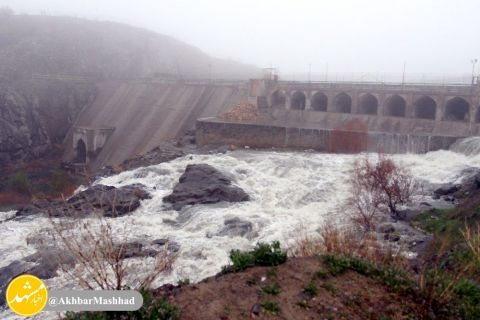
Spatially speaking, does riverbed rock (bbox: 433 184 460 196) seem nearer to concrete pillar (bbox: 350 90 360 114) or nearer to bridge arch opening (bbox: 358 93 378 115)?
concrete pillar (bbox: 350 90 360 114)

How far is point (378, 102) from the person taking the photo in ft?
89.0

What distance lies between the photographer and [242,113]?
2919 centimetres

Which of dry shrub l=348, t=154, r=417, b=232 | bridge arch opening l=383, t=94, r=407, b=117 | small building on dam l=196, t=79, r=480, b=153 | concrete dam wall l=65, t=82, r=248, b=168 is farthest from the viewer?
concrete dam wall l=65, t=82, r=248, b=168

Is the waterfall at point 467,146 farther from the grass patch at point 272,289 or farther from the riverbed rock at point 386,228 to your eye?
the grass patch at point 272,289

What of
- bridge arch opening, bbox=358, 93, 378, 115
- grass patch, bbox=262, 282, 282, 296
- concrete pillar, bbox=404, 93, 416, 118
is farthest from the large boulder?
bridge arch opening, bbox=358, 93, 378, 115

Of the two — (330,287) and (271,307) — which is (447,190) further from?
(271,307)

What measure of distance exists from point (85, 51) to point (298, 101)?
2895 centimetres

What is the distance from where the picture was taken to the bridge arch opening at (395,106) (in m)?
27.2

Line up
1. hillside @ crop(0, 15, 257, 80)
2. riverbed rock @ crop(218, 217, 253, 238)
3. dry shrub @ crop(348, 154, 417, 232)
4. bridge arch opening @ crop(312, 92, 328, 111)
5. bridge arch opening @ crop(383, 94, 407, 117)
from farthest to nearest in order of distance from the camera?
hillside @ crop(0, 15, 257, 80)
bridge arch opening @ crop(312, 92, 328, 111)
bridge arch opening @ crop(383, 94, 407, 117)
dry shrub @ crop(348, 154, 417, 232)
riverbed rock @ crop(218, 217, 253, 238)

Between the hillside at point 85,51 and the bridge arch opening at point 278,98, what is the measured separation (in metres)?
23.0

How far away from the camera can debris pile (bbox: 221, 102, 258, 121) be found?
2878 cm

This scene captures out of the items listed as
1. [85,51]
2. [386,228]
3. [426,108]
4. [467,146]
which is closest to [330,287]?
[386,228]

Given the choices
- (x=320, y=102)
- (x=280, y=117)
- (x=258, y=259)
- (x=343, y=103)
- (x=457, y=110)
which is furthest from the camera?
(x=320, y=102)

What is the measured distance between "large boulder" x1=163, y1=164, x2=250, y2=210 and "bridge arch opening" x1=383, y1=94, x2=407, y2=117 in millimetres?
13899
